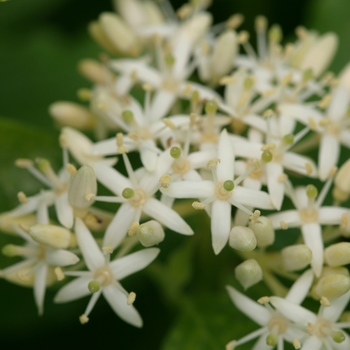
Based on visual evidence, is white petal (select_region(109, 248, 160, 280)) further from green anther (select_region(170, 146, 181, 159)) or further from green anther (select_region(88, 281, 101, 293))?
green anther (select_region(170, 146, 181, 159))

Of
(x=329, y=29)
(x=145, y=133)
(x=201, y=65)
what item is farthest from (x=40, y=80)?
(x=329, y=29)

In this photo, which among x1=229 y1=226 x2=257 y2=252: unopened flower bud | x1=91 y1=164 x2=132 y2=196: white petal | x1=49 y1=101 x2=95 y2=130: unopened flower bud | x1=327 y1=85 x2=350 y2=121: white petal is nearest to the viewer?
x1=229 y1=226 x2=257 y2=252: unopened flower bud

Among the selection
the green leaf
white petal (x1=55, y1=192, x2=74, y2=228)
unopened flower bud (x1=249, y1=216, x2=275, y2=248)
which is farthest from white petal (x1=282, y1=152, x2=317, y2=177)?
the green leaf

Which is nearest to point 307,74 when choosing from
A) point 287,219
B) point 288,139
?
point 288,139

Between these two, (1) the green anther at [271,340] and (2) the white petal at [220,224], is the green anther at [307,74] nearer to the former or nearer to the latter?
(2) the white petal at [220,224]

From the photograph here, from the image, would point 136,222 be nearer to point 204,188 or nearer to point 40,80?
point 204,188

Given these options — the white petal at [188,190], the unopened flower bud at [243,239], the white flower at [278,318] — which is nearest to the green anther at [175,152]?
the white petal at [188,190]
